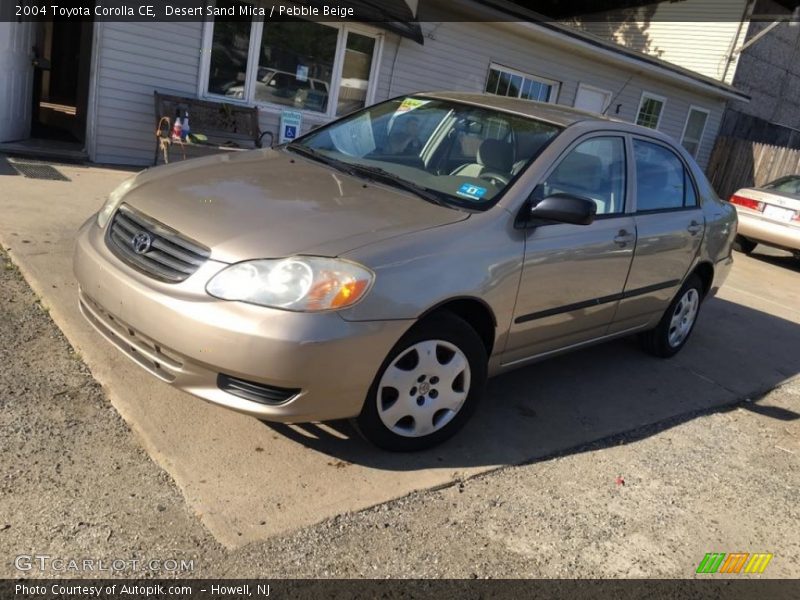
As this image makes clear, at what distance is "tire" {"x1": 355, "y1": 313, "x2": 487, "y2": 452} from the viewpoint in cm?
304

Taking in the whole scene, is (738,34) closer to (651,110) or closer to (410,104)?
(651,110)

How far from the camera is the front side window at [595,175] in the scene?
379 centimetres

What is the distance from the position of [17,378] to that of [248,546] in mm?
1615

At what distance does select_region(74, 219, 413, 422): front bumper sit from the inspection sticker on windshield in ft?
2.95

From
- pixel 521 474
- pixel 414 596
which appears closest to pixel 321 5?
pixel 521 474

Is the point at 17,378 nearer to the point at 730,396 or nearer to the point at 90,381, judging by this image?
the point at 90,381

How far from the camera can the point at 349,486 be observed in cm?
300

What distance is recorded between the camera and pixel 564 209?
3336 millimetres

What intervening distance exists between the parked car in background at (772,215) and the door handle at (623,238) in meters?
7.05

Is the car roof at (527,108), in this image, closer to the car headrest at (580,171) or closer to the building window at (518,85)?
the car headrest at (580,171)

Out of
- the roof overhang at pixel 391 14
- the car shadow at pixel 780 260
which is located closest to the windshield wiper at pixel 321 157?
the roof overhang at pixel 391 14

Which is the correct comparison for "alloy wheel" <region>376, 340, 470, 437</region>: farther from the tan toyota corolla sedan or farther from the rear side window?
the rear side window

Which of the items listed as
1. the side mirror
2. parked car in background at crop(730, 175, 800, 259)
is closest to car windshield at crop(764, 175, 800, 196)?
parked car in background at crop(730, 175, 800, 259)

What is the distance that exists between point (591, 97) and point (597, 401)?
11.3 meters
